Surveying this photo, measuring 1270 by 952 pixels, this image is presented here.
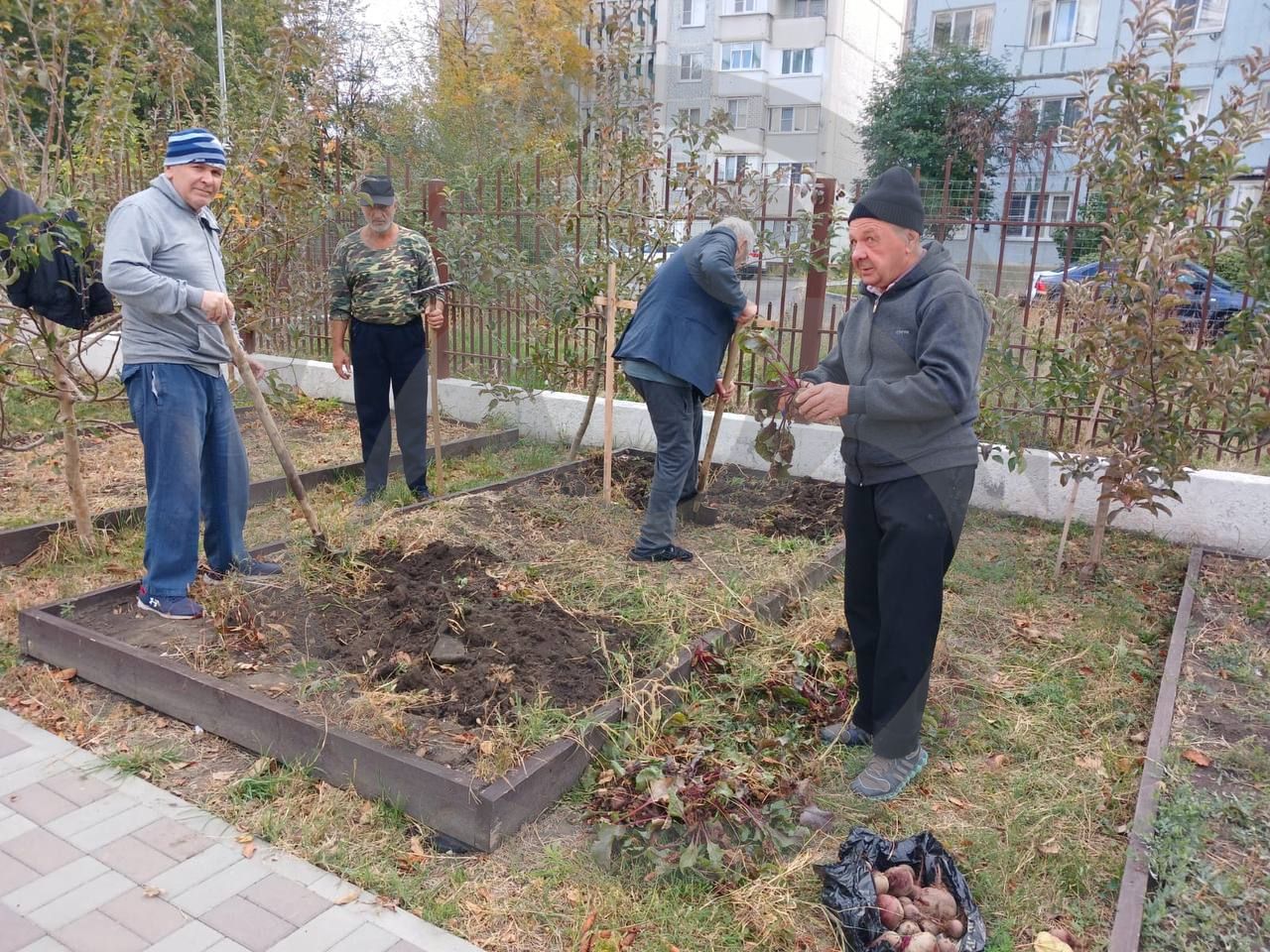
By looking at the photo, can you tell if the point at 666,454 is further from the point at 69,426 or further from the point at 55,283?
the point at 69,426

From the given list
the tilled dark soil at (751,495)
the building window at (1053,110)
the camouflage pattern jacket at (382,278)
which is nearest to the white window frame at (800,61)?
the building window at (1053,110)

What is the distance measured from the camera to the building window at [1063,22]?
26750mm

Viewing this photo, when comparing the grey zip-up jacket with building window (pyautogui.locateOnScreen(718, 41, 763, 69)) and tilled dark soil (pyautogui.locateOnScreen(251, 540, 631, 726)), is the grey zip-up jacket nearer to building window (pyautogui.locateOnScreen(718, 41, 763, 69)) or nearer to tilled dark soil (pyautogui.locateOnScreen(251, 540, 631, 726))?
tilled dark soil (pyautogui.locateOnScreen(251, 540, 631, 726))

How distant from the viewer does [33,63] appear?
473cm

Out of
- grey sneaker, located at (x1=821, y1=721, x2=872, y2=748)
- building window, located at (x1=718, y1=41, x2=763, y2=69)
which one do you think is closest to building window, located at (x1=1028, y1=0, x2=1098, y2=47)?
building window, located at (x1=718, y1=41, x2=763, y2=69)

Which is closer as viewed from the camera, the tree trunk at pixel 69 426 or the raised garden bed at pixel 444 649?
the raised garden bed at pixel 444 649

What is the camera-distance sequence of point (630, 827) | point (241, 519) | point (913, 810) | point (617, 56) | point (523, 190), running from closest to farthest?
point (630, 827) < point (913, 810) < point (241, 519) < point (617, 56) < point (523, 190)

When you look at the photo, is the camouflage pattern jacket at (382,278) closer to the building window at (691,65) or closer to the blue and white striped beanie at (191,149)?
the blue and white striped beanie at (191,149)

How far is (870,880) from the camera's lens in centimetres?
248

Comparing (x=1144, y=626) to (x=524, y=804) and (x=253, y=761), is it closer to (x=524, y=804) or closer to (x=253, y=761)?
(x=524, y=804)

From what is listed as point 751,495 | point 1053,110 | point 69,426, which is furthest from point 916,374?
point 1053,110

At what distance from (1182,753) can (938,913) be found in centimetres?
137

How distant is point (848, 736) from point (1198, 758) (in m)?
1.18

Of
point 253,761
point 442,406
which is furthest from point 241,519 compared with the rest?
point 442,406
